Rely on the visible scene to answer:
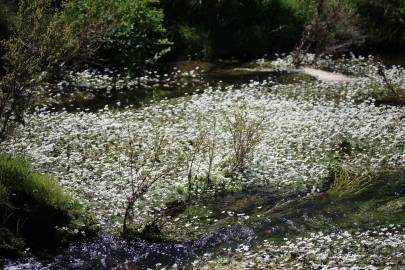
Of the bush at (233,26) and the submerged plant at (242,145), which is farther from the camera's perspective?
the bush at (233,26)

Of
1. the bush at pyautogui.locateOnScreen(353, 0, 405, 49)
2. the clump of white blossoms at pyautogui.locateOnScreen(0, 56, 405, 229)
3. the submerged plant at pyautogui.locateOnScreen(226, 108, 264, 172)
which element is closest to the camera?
the clump of white blossoms at pyautogui.locateOnScreen(0, 56, 405, 229)

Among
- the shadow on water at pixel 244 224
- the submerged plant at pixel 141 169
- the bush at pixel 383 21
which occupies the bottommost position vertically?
the shadow on water at pixel 244 224

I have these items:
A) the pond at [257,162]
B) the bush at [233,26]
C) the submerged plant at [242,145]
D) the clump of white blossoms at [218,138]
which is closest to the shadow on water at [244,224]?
the pond at [257,162]

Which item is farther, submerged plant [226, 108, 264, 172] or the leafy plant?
the leafy plant

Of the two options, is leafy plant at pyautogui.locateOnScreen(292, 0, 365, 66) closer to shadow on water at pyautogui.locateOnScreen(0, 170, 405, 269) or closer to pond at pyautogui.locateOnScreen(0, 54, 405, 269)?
pond at pyautogui.locateOnScreen(0, 54, 405, 269)

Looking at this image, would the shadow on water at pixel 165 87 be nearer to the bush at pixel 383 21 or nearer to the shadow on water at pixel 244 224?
the bush at pixel 383 21

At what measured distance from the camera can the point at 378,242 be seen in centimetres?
865

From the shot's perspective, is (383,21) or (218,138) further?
(383,21)

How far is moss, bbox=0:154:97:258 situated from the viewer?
29.9 ft

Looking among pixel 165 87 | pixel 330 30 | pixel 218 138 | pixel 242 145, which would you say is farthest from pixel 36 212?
pixel 330 30

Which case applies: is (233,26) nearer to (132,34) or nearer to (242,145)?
(132,34)

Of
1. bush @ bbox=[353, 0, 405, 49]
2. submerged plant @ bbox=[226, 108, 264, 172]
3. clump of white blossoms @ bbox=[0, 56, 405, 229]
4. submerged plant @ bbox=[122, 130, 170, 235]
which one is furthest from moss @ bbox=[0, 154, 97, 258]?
bush @ bbox=[353, 0, 405, 49]

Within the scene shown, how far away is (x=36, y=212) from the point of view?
939 centimetres

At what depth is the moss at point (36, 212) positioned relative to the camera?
9122mm
